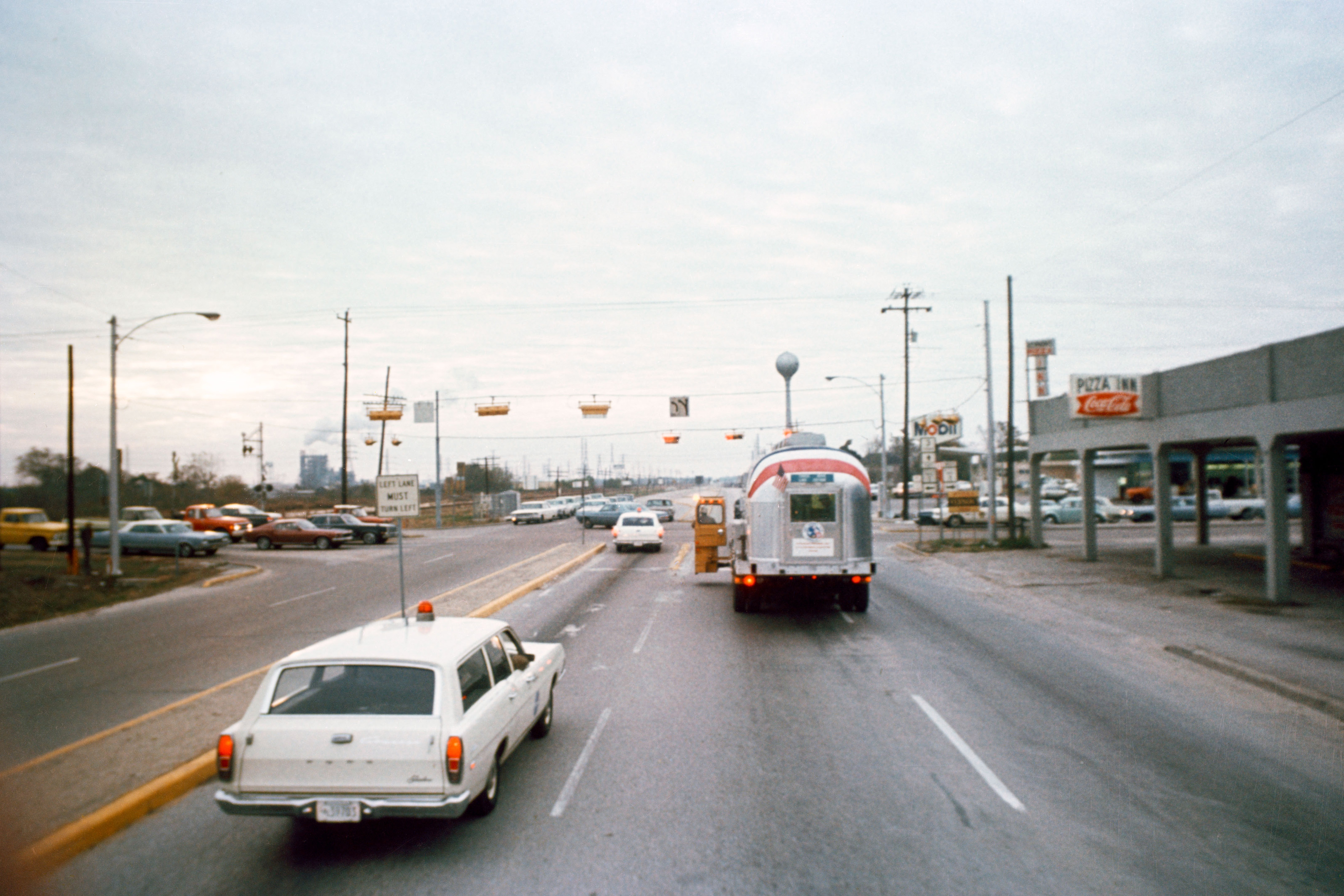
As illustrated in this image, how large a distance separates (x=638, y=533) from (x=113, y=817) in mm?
28053

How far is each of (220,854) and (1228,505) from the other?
53970 mm

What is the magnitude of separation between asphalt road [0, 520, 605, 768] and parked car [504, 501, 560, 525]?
30.0 m

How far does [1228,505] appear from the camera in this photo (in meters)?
47.3

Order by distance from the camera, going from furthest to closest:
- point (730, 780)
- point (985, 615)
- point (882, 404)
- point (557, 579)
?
point (882, 404)
point (557, 579)
point (985, 615)
point (730, 780)

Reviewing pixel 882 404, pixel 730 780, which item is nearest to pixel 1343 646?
pixel 730 780

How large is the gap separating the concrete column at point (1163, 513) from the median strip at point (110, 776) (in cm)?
2219

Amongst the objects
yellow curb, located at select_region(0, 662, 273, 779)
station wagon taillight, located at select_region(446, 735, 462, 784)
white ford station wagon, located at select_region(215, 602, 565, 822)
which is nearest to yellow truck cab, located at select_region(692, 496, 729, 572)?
yellow curb, located at select_region(0, 662, 273, 779)

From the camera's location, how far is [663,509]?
61969 millimetres

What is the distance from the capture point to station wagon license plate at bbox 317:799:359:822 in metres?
5.89

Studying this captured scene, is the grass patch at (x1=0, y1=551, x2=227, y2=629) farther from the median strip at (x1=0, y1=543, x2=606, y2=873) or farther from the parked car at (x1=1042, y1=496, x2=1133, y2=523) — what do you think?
the parked car at (x1=1042, y1=496, x2=1133, y2=523)

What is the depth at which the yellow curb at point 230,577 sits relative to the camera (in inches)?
1049

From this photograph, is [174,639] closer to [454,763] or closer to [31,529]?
[31,529]

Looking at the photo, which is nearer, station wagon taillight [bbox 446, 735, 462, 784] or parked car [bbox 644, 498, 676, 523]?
station wagon taillight [bbox 446, 735, 462, 784]

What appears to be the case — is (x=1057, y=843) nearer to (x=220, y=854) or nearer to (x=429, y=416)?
(x=220, y=854)
